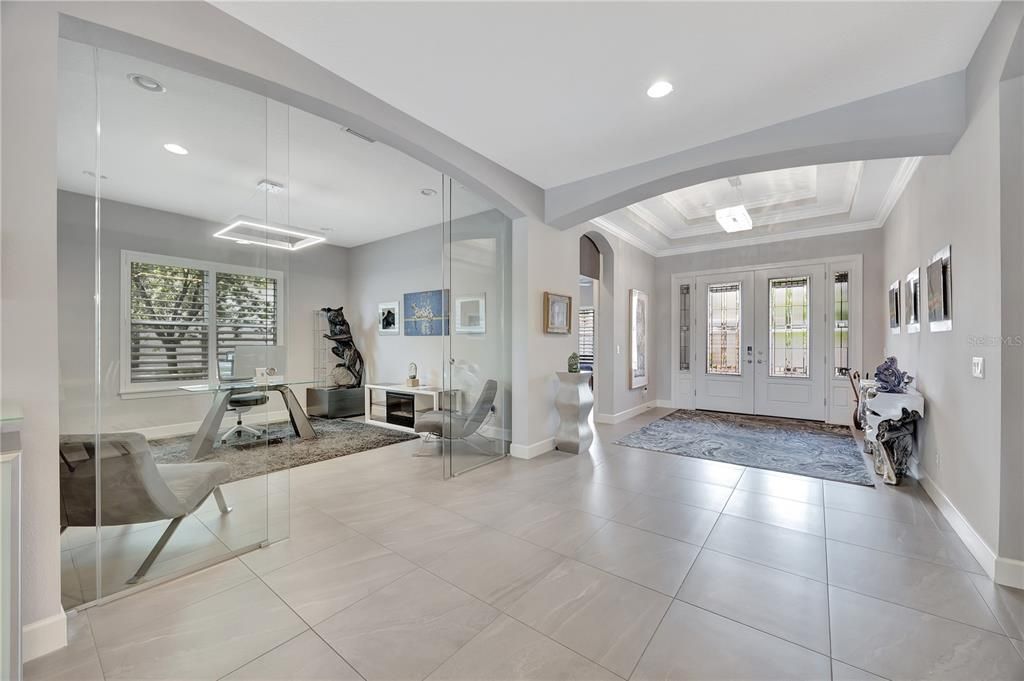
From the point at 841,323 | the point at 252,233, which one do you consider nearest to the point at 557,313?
the point at 252,233

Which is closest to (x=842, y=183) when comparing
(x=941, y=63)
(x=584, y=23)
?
(x=941, y=63)

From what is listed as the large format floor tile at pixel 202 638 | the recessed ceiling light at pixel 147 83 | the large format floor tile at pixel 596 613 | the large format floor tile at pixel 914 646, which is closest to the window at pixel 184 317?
the recessed ceiling light at pixel 147 83

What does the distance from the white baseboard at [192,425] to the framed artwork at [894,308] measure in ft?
19.8

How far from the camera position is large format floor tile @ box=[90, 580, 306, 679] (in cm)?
152

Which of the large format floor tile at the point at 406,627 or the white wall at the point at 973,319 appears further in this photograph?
the white wall at the point at 973,319

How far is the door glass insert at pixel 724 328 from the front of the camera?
683 cm

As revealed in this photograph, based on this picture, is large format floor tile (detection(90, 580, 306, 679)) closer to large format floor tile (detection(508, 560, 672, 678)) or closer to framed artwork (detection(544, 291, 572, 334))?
large format floor tile (detection(508, 560, 672, 678))

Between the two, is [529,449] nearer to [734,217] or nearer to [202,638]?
[202,638]

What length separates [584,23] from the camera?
2.11 m

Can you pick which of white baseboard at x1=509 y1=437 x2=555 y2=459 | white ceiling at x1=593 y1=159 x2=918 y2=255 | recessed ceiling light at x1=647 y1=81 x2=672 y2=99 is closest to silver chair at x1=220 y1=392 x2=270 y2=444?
white baseboard at x1=509 y1=437 x2=555 y2=459

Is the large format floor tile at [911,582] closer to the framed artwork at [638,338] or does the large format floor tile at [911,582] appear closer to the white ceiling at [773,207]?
the white ceiling at [773,207]

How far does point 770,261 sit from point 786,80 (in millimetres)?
4685

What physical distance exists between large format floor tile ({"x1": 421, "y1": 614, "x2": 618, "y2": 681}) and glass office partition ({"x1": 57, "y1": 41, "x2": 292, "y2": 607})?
160cm

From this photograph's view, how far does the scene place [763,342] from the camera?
6562 mm
